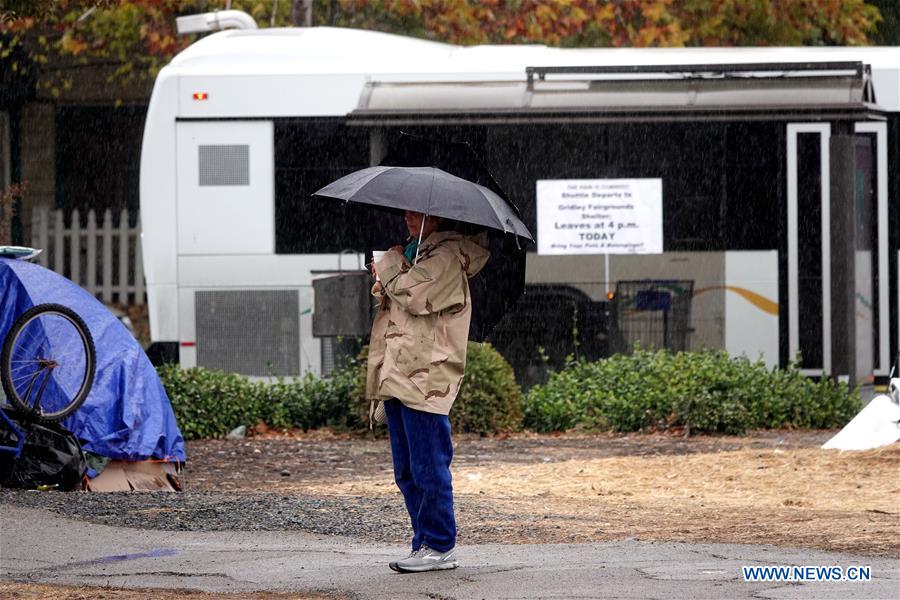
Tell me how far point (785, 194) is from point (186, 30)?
639cm

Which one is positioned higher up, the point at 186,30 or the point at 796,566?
the point at 186,30

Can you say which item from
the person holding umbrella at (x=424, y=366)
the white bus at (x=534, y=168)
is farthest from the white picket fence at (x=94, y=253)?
the person holding umbrella at (x=424, y=366)

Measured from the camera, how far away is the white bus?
14.8 metres

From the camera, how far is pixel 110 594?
6426 mm

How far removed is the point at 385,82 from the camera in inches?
596

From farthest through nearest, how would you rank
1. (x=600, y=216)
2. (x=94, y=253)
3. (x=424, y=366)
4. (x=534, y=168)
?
(x=94, y=253) → (x=534, y=168) → (x=600, y=216) → (x=424, y=366)

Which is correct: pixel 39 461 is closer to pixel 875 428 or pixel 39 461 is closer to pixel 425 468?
pixel 425 468

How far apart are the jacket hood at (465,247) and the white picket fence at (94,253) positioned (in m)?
14.9

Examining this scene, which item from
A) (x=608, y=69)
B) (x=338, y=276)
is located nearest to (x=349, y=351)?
(x=338, y=276)

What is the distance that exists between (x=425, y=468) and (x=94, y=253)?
15.4 m

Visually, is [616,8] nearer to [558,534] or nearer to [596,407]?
[596,407]

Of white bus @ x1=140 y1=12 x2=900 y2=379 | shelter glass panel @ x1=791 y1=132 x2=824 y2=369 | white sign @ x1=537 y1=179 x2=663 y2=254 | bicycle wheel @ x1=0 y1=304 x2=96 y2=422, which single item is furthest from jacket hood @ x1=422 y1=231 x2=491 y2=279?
shelter glass panel @ x1=791 y1=132 x2=824 y2=369

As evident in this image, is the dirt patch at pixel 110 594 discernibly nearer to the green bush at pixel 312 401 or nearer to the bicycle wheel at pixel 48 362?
the bicycle wheel at pixel 48 362

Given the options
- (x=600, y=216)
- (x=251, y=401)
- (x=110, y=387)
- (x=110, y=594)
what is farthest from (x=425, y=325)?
(x=600, y=216)
